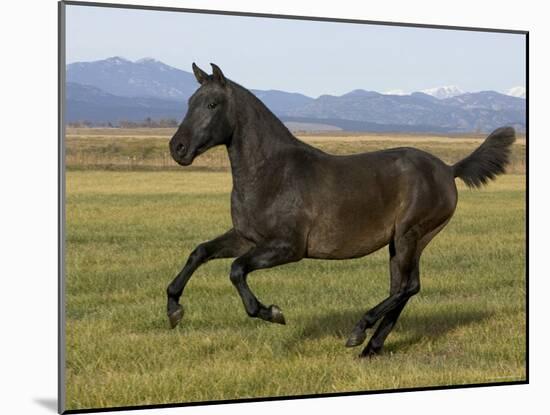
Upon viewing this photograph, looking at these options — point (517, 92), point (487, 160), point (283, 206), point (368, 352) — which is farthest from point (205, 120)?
point (517, 92)

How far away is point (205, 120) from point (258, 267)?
0.95 meters

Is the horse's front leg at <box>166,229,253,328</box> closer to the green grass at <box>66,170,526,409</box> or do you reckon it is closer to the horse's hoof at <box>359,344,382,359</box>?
the green grass at <box>66,170,526,409</box>

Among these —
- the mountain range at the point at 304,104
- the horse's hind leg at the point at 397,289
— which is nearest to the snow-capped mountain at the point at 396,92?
the mountain range at the point at 304,104

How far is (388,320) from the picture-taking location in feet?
24.0

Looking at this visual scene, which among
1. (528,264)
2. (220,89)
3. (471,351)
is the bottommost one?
(471,351)

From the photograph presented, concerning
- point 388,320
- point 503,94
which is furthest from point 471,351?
point 503,94

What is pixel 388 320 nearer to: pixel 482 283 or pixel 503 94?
pixel 482 283

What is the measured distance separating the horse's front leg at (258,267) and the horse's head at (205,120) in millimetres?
683

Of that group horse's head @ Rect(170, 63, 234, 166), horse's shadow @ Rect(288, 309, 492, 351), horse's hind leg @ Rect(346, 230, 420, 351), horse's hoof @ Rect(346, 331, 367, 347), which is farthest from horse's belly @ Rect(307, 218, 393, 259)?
horse's head @ Rect(170, 63, 234, 166)

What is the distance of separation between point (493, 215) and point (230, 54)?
2.40 m

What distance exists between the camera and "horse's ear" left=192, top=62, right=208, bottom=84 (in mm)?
6746

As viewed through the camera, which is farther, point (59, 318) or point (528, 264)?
point (528, 264)

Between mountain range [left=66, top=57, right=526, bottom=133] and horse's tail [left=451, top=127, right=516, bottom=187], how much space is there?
0.51 meters

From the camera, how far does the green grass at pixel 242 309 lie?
22.3 ft
